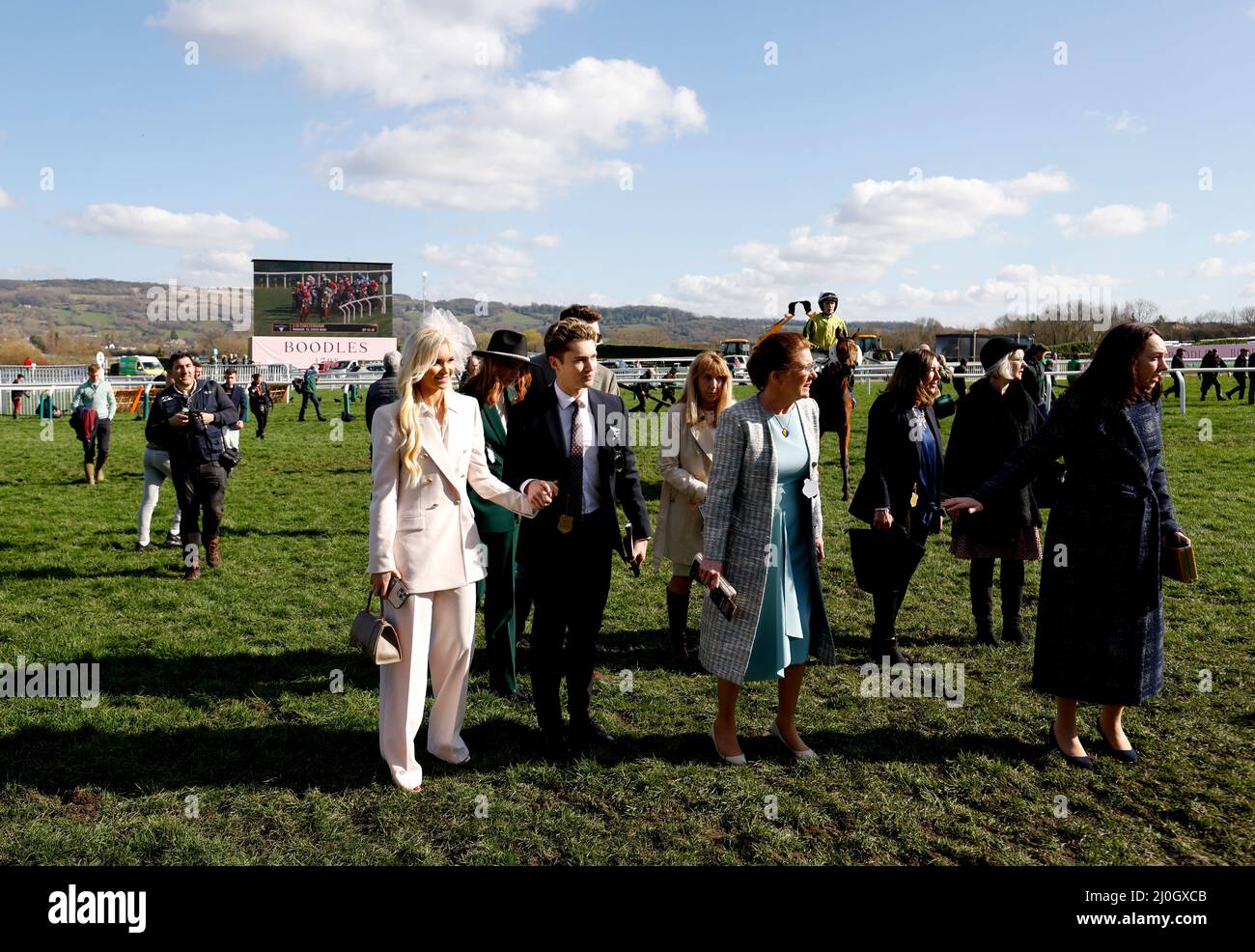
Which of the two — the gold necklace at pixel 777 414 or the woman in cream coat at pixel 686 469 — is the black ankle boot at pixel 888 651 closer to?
the woman in cream coat at pixel 686 469

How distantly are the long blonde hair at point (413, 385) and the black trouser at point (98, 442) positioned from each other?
12886mm

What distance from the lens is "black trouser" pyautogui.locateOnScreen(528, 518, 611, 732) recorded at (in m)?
4.29

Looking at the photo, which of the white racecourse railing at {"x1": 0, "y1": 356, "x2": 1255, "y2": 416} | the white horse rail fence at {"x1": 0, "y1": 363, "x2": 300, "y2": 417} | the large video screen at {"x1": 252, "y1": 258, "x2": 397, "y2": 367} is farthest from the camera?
the large video screen at {"x1": 252, "y1": 258, "x2": 397, "y2": 367}

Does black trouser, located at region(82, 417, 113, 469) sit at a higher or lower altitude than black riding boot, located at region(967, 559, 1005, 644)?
higher

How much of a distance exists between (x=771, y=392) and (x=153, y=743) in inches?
138

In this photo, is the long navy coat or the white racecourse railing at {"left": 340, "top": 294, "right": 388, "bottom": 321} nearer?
the long navy coat

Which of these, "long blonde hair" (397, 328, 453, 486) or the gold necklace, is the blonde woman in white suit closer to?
"long blonde hair" (397, 328, 453, 486)

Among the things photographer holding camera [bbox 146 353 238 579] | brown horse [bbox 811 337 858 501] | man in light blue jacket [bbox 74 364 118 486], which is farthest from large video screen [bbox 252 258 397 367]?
photographer holding camera [bbox 146 353 238 579]

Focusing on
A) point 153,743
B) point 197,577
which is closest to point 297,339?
point 197,577

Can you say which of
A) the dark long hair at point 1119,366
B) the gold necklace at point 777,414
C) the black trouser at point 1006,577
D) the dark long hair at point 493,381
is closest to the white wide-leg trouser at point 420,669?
the dark long hair at point 493,381

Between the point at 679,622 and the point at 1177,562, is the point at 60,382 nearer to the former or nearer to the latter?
the point at 679,622

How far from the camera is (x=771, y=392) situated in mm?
4039

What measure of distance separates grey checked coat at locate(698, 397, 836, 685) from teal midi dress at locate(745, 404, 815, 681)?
1.9 inches

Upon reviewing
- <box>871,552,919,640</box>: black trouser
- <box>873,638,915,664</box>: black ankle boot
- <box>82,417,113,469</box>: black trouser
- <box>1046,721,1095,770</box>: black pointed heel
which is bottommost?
<box>1046,721,1095,770</box>: black pointed heel
